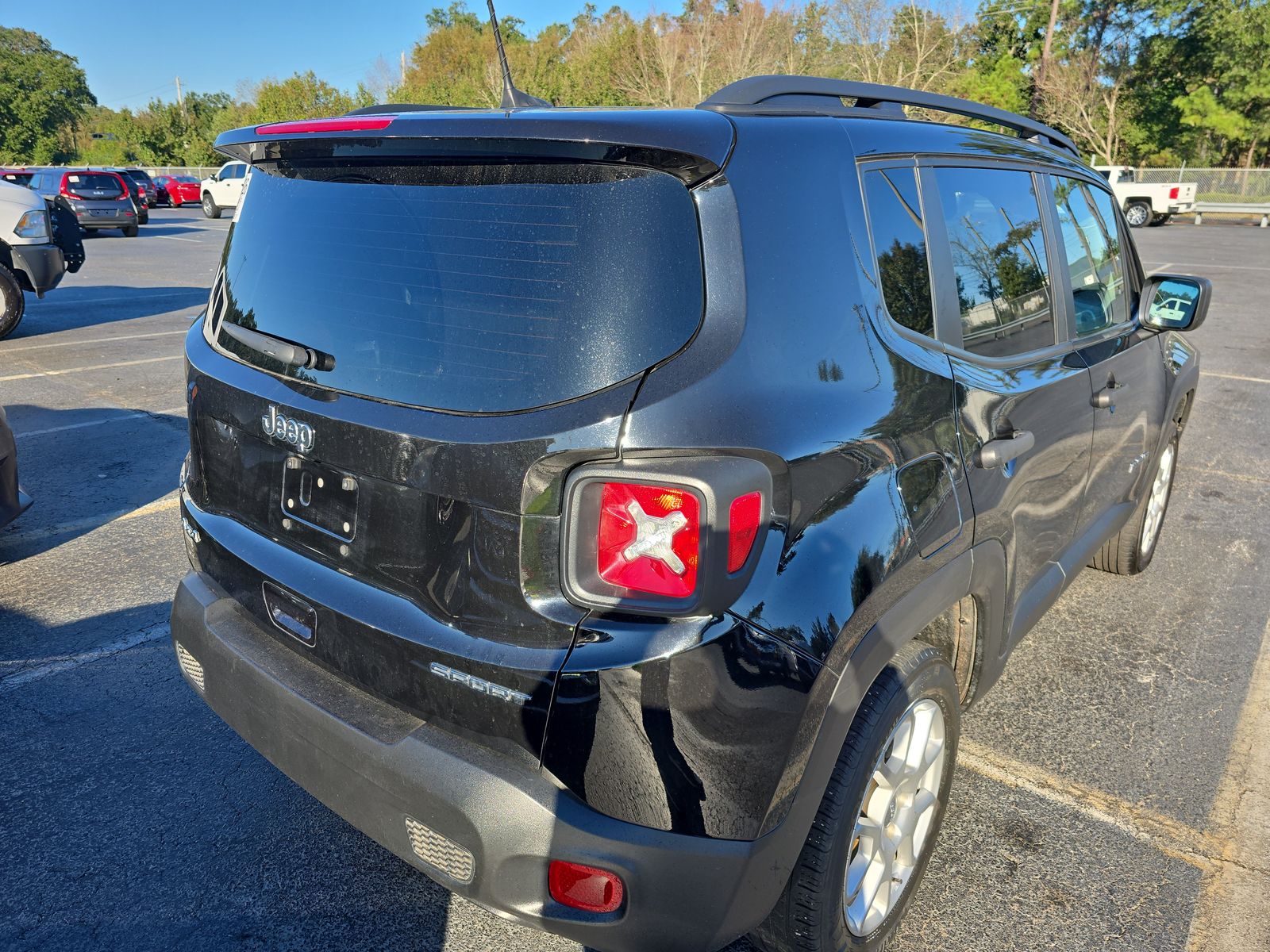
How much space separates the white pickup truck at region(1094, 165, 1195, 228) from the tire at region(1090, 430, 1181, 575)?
3065 cm

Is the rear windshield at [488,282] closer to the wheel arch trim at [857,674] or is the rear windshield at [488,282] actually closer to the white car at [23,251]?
A: the wheel arch trim at [857,674]

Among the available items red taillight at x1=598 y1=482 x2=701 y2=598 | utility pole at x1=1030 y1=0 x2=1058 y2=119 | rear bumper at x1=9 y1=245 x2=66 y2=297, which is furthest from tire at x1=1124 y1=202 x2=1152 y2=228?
red taillight at x1=598 y1=482 x2=701 y2=598

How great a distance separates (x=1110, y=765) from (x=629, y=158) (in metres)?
2.51

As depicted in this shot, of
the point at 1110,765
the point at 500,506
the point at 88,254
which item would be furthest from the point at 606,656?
the point at 88,254

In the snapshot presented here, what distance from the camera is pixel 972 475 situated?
2316 mm

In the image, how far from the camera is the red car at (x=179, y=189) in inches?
1548

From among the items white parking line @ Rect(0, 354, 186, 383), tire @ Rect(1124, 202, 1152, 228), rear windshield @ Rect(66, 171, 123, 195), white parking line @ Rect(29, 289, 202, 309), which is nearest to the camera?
white parking line @ Rect(0, 354, 186, 383)

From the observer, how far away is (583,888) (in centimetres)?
174

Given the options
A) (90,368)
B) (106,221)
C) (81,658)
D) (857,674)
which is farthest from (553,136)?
(106,221)

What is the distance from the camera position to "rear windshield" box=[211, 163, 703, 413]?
175 cm

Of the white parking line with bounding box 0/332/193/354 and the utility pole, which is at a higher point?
the utility pole

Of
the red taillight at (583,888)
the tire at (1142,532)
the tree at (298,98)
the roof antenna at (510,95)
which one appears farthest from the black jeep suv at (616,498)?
the tree at (298,98)

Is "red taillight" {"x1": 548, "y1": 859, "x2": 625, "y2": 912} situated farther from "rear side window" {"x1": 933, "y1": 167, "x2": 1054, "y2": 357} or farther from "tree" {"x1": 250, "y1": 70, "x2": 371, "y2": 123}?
"tree" {"x1": 250, "y1": 70, "x2": 371, "y2": 123}

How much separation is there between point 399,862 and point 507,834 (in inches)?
39.1
